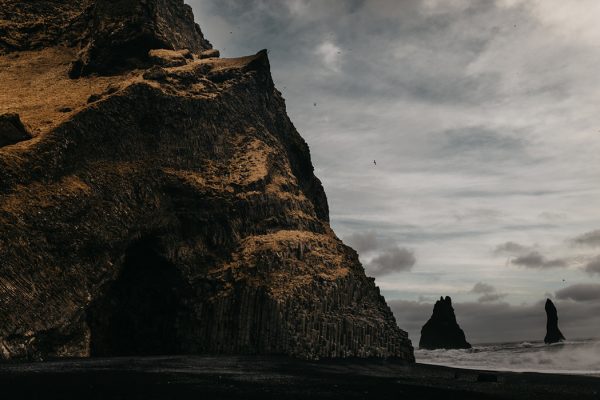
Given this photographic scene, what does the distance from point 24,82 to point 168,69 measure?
22.9 metres

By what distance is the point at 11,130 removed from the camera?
165 feet

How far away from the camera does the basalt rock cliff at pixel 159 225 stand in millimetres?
45469

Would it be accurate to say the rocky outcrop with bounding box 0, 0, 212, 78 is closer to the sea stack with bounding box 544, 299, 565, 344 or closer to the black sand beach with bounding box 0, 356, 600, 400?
the black sand beach with bounding box 0, 356, 600, 400

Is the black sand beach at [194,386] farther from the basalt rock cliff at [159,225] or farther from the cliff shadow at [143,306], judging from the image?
the cliff shadow at [143,306]

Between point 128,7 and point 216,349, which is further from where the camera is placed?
point 128,7

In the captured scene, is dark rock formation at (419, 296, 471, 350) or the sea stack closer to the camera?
the sea stack

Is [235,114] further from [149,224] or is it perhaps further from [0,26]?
[0,26]

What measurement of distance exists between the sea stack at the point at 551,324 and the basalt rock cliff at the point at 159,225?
461 ft

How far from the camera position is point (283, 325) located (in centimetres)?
5381

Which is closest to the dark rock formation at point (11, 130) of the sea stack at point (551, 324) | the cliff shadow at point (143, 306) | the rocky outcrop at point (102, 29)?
the cliff shadow at point (143, 306)

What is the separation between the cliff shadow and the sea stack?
169874mm

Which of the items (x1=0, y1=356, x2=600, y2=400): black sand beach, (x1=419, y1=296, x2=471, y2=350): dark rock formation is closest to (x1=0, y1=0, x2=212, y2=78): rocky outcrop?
(x1=0, y1=356, x2=600, y2=400): black sand beach

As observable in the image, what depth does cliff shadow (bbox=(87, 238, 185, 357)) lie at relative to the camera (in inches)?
2146

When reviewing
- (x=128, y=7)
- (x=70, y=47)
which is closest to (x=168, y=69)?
(x=128, y=7)
